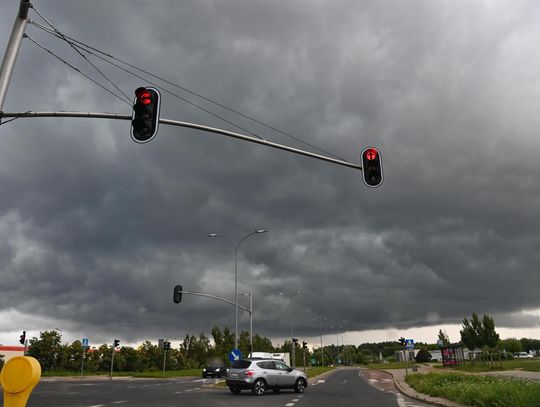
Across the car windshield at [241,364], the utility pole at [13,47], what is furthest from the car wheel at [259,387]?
the utility pole at [13,47]

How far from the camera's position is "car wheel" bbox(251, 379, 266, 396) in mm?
22656

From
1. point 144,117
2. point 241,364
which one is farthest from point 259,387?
point 144,117

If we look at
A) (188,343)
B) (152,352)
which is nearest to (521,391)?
(152,352)

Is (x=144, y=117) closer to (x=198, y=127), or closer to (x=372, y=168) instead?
(x=198, y=127)

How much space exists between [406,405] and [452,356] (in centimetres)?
4729

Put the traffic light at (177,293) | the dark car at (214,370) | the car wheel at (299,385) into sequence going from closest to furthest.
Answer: the car wheel at (299,385), the traffic light at (177,293), the dark car at (214,370)

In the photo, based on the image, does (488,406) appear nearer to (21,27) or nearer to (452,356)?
(21,27)

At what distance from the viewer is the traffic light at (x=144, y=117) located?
8945 mm

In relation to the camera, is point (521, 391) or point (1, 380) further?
point (521, 391)

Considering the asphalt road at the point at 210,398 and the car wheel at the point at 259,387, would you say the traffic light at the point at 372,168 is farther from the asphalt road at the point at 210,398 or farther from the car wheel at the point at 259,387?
the car wheel at the point at 259,387

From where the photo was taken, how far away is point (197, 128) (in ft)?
33.1

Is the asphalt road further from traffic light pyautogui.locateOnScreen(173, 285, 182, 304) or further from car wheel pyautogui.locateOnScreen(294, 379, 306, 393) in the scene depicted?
traffic light pyautogui.locateOnScreen(173, 285, 182, 304)

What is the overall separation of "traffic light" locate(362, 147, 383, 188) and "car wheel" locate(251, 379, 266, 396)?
1494cm

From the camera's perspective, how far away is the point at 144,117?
8.96 meters
